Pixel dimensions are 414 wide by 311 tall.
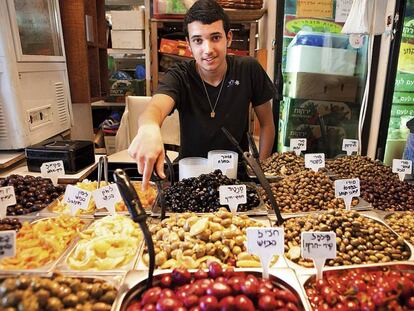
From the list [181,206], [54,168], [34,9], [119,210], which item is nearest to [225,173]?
[181,206]

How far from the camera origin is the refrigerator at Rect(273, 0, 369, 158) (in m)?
3.39

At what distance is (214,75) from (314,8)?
191 cm

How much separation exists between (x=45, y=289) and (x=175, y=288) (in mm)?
341

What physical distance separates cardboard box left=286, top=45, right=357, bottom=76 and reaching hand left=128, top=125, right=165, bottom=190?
276cm

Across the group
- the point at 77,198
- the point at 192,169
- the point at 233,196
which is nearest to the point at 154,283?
the point at 233,196

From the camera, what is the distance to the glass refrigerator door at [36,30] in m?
2.13

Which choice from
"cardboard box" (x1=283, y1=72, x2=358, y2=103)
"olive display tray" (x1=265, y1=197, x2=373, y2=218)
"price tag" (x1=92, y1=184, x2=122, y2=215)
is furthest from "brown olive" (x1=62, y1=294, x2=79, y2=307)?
"cardboard box" (x1=283, y1=72, x2=358, y2=103)

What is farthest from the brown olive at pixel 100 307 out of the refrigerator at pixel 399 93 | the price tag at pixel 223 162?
the refrigerator at pixel 399 93

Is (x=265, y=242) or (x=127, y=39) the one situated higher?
(x=127, y=39)

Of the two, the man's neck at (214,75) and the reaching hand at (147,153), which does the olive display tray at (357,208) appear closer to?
the reaching hand at (147,153)

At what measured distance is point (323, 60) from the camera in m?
3.59

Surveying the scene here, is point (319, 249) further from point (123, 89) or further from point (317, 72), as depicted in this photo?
point (123, 89)

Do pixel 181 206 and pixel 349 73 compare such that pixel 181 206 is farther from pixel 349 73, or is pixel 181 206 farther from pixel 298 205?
pixel 349 73

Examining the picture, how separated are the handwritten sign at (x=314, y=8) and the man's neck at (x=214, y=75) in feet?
5.64
